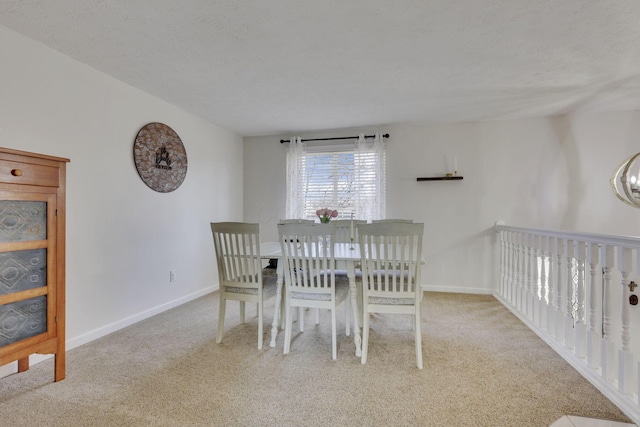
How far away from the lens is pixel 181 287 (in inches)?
145

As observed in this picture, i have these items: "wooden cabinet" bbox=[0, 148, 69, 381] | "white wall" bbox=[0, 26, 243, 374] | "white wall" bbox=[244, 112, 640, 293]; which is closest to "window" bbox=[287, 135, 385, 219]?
"white wall" bbox=[244, 112, 640, 293]

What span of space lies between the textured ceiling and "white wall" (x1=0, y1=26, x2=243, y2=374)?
19cm

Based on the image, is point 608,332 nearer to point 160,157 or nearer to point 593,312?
point 593,312

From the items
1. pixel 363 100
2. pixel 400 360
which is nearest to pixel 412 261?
pixel 400 360

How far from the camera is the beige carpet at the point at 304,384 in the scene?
1.63 meters

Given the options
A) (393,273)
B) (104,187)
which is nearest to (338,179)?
(393,273)

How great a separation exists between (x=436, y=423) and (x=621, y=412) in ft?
3.35

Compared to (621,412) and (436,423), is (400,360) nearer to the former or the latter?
A: (436,423)

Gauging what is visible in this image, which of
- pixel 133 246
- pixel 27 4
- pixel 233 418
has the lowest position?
pixel 233 418

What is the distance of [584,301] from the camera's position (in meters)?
2.25

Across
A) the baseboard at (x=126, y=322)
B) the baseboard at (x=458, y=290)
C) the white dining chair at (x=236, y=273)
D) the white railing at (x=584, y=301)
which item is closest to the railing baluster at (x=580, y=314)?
the white railing at (x=584, y=301)

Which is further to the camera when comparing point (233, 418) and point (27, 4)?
point (27, 4)

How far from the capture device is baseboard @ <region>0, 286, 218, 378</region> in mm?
2045

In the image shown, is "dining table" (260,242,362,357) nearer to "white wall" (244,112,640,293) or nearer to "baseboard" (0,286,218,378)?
"baseboard" (0,286,218,378)
